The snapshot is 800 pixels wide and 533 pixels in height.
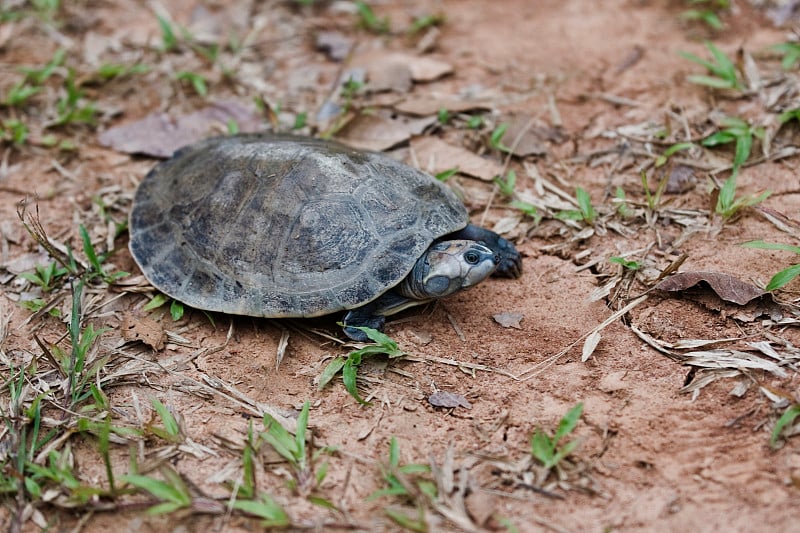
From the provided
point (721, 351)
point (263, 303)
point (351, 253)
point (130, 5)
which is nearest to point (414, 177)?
point (351, 253)

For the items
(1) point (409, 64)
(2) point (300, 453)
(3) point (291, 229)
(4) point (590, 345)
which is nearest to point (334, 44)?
(1) point (409, 64)

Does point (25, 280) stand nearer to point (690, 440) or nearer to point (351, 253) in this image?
point (351, 253)

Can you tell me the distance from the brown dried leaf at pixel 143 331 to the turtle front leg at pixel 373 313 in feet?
3.99

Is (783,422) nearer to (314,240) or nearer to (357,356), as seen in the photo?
(357,356)

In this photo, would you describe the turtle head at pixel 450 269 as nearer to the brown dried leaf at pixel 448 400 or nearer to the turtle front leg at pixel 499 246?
the turtle front leg at pixel 499 246

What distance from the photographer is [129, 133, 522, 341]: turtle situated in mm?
4277

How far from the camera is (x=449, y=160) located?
5.75 metres

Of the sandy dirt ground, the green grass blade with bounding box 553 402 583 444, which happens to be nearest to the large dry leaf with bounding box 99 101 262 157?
the sandy dirt ground

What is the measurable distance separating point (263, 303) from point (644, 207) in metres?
2.83

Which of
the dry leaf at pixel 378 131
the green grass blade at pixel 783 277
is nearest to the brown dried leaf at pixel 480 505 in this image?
the green grass blade at pixel 783 277

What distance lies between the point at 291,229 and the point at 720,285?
8.87 ft

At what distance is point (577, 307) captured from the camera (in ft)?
14.8

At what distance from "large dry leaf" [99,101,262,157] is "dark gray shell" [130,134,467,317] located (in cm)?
125

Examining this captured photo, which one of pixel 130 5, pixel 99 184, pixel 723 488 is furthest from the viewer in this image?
pixel 130 5
